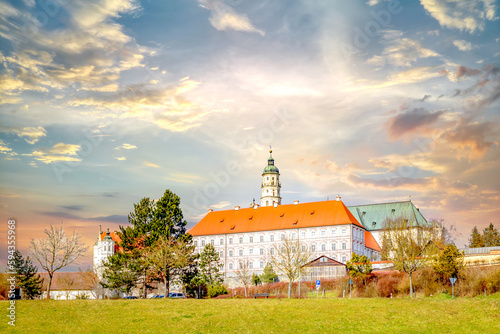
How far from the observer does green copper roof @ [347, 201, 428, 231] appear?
397ft

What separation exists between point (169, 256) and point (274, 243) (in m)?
55.2

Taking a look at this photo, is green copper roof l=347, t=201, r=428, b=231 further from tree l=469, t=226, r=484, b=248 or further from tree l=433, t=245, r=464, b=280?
tree l=433, t=245, r=464, b=280

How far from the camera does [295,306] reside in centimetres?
4406

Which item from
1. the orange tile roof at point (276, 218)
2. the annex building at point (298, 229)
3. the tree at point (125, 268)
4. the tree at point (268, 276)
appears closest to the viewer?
the tree at point (125, 268)

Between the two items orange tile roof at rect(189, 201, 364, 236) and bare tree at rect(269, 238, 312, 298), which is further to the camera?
orange tile roof at rect(189, 201, 364, 236)

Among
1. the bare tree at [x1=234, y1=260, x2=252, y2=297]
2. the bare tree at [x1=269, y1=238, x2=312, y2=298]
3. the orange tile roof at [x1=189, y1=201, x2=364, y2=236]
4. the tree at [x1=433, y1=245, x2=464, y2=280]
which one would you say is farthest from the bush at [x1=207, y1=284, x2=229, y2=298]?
the orange tile roof at [x1=189, y1=201, x2=364, y2=236]

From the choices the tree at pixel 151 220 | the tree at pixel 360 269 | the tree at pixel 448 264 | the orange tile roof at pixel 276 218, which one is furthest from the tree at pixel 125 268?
the orange tile roof at pixel 276 218

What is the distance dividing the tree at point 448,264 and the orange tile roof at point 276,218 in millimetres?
49390

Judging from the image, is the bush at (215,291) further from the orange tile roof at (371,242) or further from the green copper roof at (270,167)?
the green copper roof at (270,167)

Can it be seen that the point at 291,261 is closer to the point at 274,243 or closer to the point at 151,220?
the point at 151,220

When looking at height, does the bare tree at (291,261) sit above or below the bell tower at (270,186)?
below

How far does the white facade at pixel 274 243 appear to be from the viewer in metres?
111

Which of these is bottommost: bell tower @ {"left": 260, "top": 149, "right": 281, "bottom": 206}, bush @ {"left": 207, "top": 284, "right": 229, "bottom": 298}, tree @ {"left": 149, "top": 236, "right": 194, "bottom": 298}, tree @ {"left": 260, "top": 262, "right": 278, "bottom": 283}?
bush @ {"left": 207, "top": 284, "right": 229, "bottom": 298}

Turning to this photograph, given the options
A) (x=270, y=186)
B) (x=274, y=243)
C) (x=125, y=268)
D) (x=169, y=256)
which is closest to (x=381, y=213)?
(x=274, y=243)
